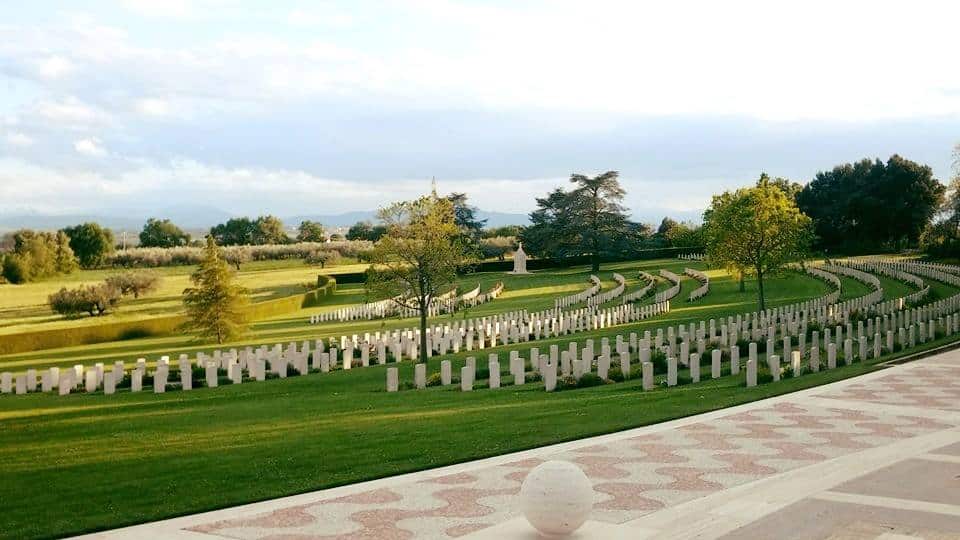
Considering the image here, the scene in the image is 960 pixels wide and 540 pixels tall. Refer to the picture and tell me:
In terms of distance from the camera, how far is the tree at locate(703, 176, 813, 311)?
4238 cm

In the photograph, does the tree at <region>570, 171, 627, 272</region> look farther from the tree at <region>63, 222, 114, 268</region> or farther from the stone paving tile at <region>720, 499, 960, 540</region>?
the stone paving tile at <region>720, 499, 960, 540</region>

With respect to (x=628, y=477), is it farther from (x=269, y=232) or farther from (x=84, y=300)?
(x=269, y=232)

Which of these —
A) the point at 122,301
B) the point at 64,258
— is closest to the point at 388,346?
the point at 122,301

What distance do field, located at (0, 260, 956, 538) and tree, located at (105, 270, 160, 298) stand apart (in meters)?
30.1

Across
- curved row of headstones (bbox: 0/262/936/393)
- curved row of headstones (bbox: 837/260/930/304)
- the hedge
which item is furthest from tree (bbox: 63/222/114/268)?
curved row of headstones (bbox: 837/260/930/304)

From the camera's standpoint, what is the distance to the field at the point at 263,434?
10977mm

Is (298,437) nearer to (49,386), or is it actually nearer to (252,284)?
(49,386)

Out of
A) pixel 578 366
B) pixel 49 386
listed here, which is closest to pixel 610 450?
pixel 578 366

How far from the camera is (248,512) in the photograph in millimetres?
9734

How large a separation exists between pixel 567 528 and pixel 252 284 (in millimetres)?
66673

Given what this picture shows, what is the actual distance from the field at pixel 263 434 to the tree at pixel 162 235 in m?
82.1

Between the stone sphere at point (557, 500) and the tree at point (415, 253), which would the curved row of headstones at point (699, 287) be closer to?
the tree at point (415, 253)

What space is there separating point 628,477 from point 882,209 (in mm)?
A: 84433

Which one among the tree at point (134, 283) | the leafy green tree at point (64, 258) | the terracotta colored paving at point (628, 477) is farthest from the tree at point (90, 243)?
the terracotta colored paving at point (628, 477)
